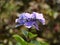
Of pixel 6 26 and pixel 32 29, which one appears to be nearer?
pixel 32 29

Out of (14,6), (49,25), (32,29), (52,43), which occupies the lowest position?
(52,43)

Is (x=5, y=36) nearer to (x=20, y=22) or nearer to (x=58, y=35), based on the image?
(x=58, y=35)

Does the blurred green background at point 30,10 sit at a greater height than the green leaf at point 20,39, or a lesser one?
lesser

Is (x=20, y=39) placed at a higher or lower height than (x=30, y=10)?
higher

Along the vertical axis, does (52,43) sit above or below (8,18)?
below

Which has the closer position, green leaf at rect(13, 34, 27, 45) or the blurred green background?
green leaf at rect(13, 34, 27, 45)

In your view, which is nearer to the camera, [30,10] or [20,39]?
[20,39]

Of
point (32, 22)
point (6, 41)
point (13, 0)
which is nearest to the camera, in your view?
point (32, 22)

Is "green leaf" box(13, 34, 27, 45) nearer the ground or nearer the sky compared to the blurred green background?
nearer the sky

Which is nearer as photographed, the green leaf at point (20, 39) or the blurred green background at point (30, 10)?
the green leaf at point (20, 39)

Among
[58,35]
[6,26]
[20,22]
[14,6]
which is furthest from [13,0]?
[20,22]

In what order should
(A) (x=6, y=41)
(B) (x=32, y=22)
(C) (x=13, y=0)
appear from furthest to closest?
(C) (x=13, y=0), (A) (x=6, y=41), (B) (x=32, y=22)
